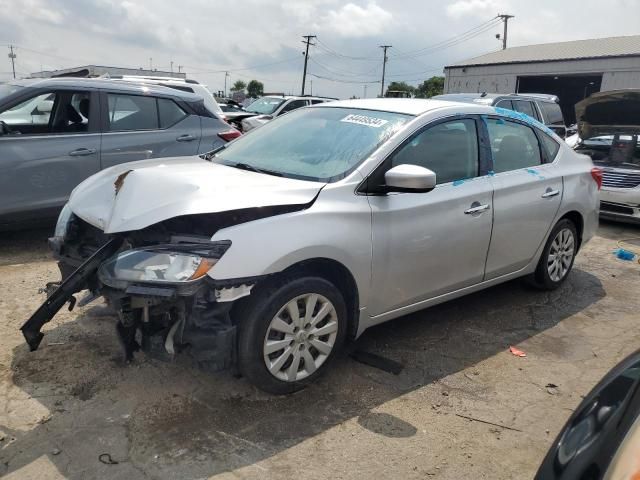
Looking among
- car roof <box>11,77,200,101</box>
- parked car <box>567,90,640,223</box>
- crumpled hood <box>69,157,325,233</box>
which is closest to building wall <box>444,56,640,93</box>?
parked car <box>567,90,640,223</box>

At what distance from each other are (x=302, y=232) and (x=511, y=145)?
232 centimetres

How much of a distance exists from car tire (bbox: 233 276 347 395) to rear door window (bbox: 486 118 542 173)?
6.15ft

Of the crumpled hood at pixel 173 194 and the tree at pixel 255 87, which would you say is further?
the tree at pixel 255 87

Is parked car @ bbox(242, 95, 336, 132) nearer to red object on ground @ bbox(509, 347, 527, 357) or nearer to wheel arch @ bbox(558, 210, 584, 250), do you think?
wheel arch @ bbox(558, 210, 584, 250)

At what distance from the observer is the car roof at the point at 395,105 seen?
3.91 metres

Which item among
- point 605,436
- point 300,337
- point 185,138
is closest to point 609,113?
point 185,138

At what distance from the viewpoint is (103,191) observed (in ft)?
11.6

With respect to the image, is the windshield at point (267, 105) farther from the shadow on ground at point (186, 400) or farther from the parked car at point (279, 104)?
the shadow on ground at point (186, 400)

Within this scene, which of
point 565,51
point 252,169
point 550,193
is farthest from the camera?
point 565,51

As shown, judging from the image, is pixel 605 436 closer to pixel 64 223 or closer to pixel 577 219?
pixel 64 223

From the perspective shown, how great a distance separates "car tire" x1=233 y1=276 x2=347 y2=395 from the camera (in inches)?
117

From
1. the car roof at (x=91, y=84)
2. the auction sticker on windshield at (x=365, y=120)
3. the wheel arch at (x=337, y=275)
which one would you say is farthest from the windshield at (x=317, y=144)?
the car roof at (x=91, y=84)

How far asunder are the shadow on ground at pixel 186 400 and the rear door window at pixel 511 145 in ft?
4.31

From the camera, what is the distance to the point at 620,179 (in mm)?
8242
